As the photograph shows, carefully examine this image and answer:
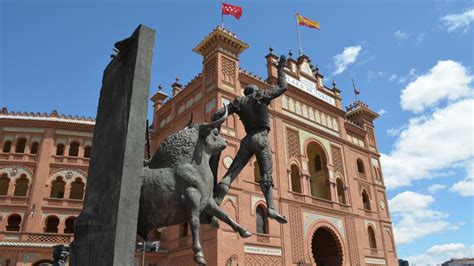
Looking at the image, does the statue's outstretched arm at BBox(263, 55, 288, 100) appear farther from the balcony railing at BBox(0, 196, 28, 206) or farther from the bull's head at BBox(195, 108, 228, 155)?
the balcony railing at BBox(0, 196, 28, 206)

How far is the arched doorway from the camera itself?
21.5 meters

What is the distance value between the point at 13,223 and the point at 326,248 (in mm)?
17597

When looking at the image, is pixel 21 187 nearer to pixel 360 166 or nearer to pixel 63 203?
pixel 63 203

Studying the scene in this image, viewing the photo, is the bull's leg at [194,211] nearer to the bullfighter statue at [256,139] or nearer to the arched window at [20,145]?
the bullfighter statue at [256,139]

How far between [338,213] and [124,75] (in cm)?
2067

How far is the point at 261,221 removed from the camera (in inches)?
730

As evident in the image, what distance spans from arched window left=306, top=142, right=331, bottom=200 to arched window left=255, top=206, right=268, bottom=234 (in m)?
5.59

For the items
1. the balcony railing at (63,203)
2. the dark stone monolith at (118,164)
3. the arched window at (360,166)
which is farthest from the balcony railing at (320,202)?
the dark stone monolith at (118,164)

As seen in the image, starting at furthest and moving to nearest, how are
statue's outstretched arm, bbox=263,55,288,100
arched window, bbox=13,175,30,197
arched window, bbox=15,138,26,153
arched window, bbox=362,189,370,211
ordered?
arched window, bbox=362,189,370,211 < arched window, bbox=15,138,26,153 < arched window, bbox=13,175,30,197 < statue's outstretched arm, bbox=263,55,288,100

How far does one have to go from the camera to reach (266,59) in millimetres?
22438

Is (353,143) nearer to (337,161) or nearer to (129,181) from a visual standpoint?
(337,161)

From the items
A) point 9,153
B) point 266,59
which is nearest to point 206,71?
point 266,59

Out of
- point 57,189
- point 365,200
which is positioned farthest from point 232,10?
point 365,200

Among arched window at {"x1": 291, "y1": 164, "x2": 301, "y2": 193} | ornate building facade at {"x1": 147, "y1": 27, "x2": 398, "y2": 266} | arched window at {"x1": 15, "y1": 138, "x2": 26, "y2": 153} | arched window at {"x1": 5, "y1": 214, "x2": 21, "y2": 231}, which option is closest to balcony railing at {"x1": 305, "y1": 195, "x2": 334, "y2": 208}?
ornate building facade at {"x1": 147, "y1": 27, "x2": 398, "y2": 266}
